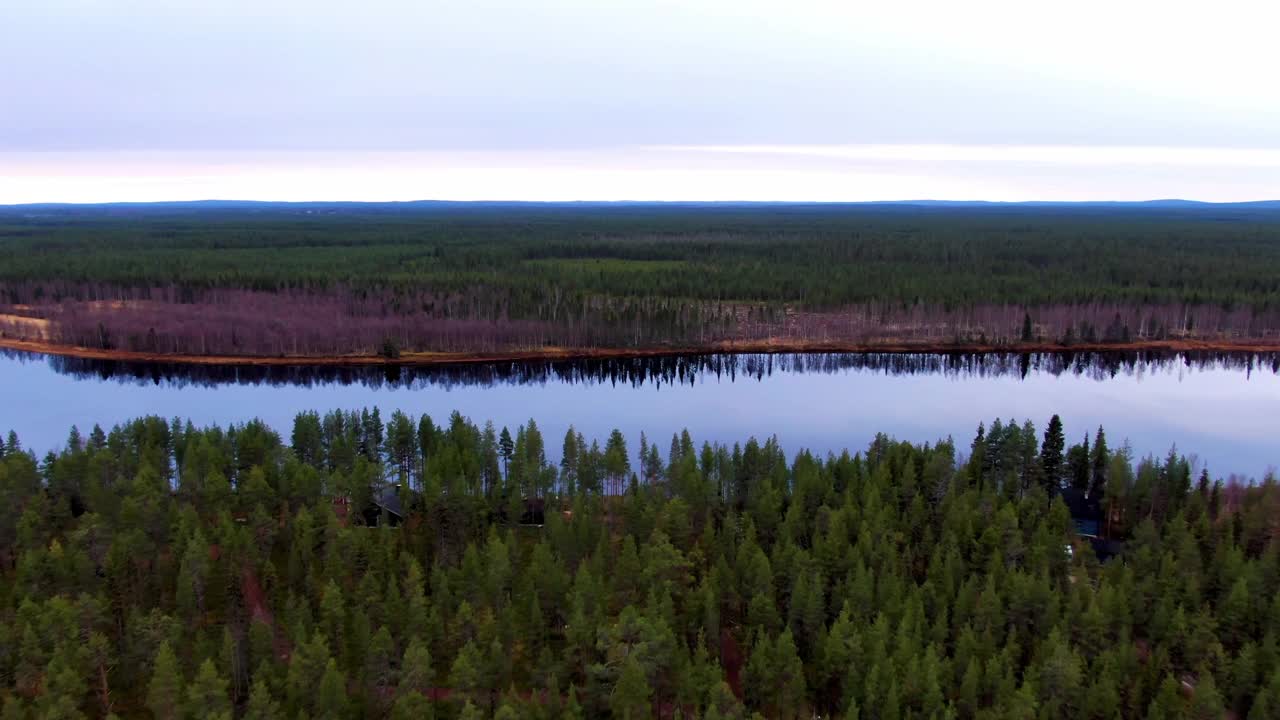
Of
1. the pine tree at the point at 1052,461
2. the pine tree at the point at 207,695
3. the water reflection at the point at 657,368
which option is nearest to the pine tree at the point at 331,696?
the pine tree at the point at 207,695

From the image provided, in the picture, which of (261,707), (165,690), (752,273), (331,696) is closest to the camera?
(261,707)

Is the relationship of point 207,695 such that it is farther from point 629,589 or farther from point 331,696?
point 629,589

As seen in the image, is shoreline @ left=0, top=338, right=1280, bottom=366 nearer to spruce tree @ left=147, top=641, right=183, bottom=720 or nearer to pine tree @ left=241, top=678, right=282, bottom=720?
spruce tree @ left=147, top=641, right=183, bottom=720

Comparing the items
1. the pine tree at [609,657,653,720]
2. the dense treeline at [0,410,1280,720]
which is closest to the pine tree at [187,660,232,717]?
the dense treeline at [0,410,1280,720]

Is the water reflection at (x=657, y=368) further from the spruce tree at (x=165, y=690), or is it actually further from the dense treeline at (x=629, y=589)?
the spruce tree at (x=165, y=690)

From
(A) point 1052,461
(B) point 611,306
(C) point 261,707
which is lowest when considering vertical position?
(C) point 261,707

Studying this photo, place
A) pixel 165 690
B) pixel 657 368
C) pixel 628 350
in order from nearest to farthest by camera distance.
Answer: pixel 165 690 → pixel 657 368 → pixel 628 350

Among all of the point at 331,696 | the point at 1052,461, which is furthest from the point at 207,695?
the point at 1052,461
